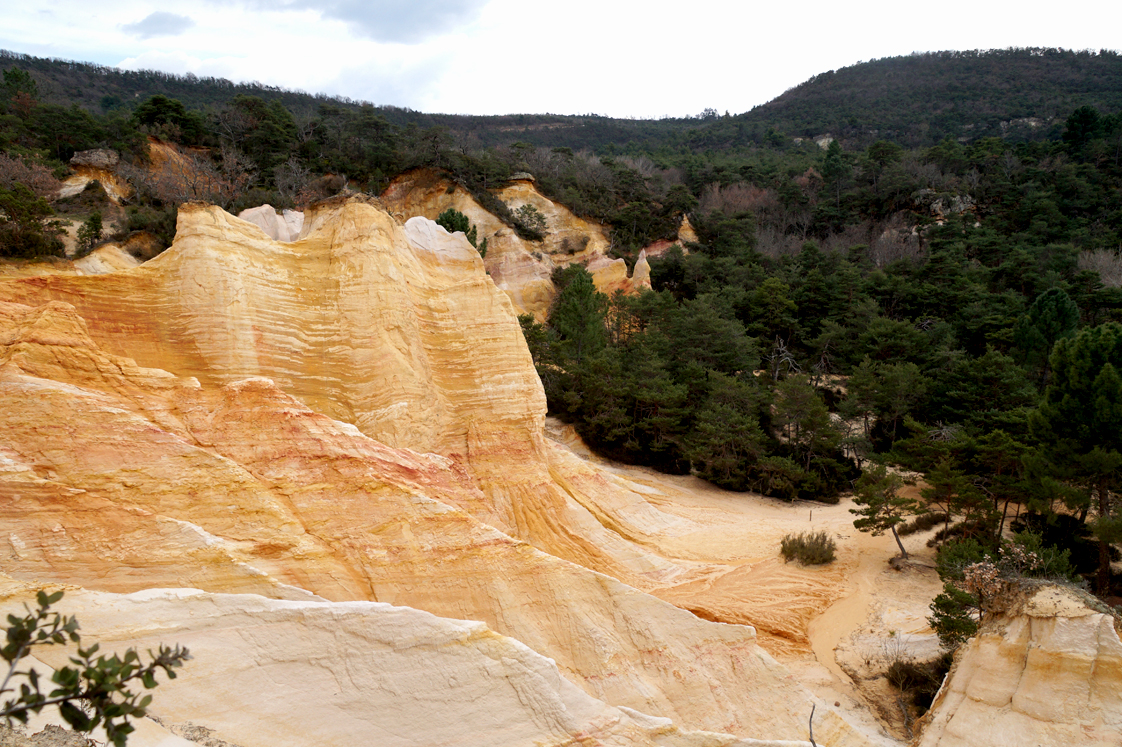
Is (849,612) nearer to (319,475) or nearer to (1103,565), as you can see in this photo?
(1103,565)

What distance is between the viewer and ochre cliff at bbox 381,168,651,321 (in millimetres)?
41344

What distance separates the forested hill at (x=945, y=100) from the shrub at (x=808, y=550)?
79.4 m

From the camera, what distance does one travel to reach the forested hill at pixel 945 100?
85.3 meters

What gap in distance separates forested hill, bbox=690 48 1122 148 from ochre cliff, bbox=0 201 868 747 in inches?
3430

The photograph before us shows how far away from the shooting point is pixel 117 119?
39.7 metres

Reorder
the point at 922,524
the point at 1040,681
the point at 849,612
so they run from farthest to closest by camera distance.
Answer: the point at 922,524 < the point at 849,612 < the point at 1040,681

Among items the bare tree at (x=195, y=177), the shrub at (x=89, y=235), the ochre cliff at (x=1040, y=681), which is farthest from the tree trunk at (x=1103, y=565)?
the bare tree at (x=195, y=177)

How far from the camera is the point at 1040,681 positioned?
847cm

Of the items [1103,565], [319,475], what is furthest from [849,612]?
[319,475]

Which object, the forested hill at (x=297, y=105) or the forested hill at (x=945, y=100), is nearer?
the forested hill at (x=297, y=105)

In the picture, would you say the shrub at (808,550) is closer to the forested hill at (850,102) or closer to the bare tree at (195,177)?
the bare tree at (195,177)

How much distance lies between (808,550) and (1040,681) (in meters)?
9.14

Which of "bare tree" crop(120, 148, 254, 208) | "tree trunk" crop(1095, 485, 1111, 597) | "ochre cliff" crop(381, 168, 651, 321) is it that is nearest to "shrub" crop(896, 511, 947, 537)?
"tree trunk" crop(1095, 485, 1111, 597)

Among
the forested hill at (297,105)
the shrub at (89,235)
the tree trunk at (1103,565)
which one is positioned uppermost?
the forested hill at (297,105)
